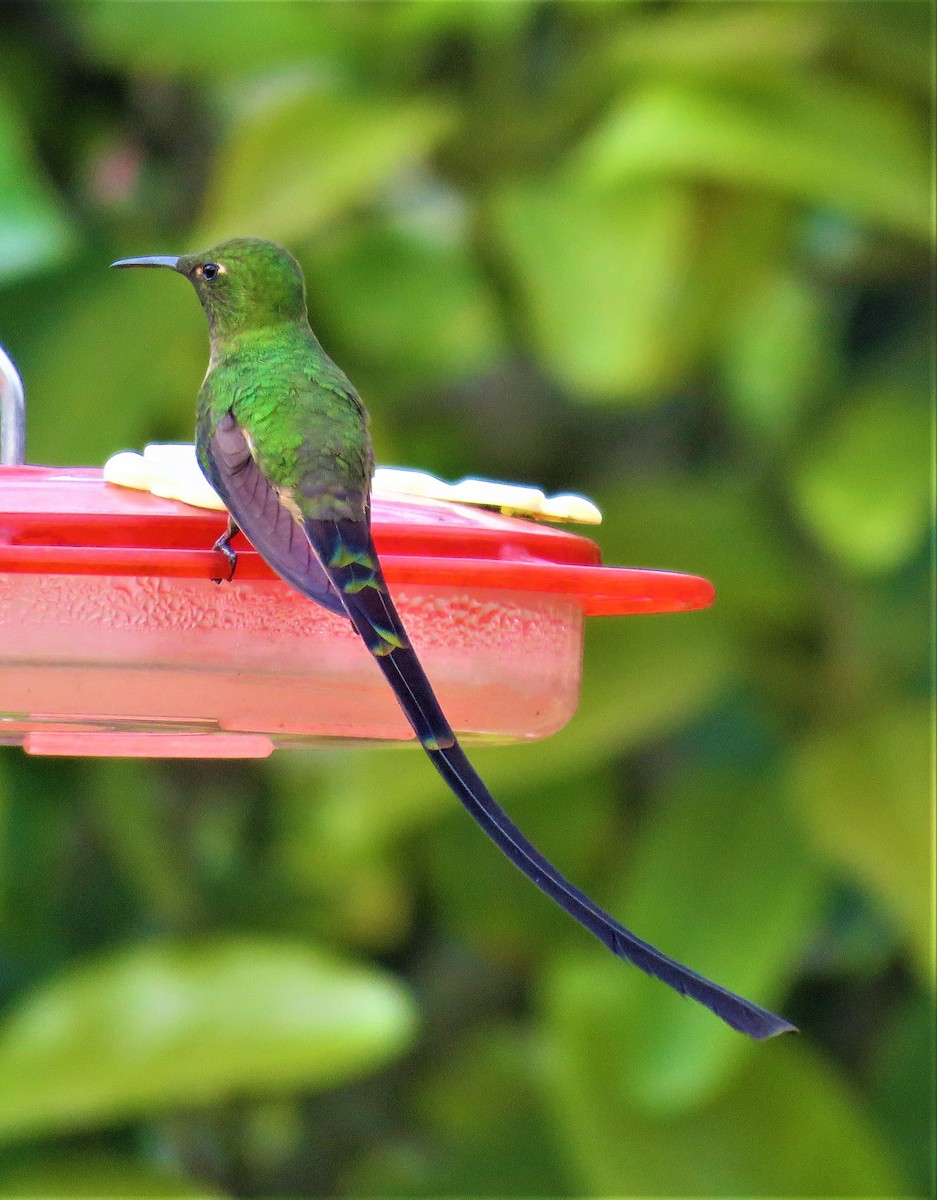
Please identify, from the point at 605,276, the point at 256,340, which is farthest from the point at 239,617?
the point at 605,276

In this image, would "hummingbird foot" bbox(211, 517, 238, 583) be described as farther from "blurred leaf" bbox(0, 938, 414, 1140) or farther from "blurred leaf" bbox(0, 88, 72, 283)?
"blurred leaf" bbox(0, 938, 414, 1140)

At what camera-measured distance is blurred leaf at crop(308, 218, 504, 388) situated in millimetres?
3207

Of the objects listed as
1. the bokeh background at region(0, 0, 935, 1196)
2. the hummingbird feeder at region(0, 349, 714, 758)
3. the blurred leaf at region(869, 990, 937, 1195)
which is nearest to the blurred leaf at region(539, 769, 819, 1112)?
the bokeh background at region(0, 0, 935, 1196)

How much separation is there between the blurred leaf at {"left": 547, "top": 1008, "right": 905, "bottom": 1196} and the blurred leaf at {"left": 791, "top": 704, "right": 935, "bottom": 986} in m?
0.34

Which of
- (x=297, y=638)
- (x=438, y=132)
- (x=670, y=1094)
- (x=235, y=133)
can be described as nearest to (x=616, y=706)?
(x=670, y=1094)

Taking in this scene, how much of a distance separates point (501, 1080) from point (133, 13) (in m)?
2.25

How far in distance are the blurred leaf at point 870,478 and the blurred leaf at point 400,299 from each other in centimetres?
75

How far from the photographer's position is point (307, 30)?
9.71 feet

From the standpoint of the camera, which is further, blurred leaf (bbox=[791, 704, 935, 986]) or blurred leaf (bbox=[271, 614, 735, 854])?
blurred leaf (bbox=[271, 614, 735, 854])

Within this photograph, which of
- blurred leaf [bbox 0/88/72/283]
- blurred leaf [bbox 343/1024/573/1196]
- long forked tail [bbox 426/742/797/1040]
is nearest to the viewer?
long forked tail [bbox 426/742/797/1040]

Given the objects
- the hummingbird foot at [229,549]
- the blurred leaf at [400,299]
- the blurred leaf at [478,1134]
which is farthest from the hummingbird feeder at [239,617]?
the blurred leaf at [478,1134]

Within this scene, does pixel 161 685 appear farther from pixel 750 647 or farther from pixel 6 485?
pixel 750 647

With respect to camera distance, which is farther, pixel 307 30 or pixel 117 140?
pixel 117 140

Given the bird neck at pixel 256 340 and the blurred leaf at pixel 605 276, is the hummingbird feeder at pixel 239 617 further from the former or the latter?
the blurred leaf at pixel 605 276
